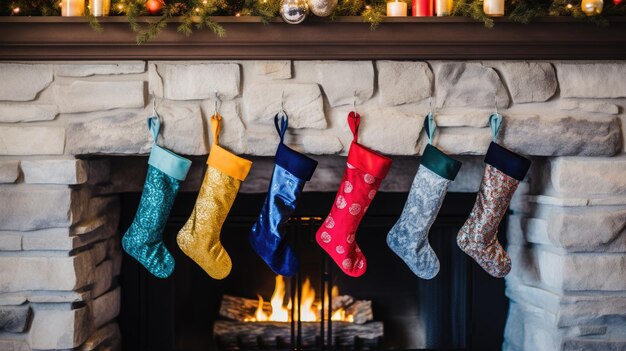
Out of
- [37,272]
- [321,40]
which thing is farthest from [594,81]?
[37,272]

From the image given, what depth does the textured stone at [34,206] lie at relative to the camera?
7.72 feet

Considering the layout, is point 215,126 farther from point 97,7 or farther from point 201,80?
point 97,7

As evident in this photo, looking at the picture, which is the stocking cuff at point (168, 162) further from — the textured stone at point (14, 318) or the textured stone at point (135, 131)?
the textured stone at point (14, 318)

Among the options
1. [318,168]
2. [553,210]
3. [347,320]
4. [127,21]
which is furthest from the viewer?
[347,320]

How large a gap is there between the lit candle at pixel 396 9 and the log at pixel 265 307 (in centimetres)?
116

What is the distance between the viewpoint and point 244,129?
7.82ft

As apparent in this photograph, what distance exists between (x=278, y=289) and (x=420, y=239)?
69 centimetres

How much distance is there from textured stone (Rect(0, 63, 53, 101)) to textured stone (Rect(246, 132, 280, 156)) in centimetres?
70

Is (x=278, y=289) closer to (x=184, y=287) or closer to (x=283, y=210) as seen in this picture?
(x=184, y=287)

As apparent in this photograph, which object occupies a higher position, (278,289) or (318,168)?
(318,168)

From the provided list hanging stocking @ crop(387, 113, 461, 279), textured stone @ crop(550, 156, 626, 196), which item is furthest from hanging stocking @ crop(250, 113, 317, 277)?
textured stone @ crop(550, 156, 626, 196)

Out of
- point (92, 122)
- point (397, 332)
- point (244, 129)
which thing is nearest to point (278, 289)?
point (397, 332)

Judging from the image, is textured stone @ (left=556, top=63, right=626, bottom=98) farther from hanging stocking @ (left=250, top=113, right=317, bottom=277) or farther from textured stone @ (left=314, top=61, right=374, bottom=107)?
hanging stocking @ (left=250, top=113, right=317, bottom=277)

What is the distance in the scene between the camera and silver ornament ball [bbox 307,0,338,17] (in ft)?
7.32
